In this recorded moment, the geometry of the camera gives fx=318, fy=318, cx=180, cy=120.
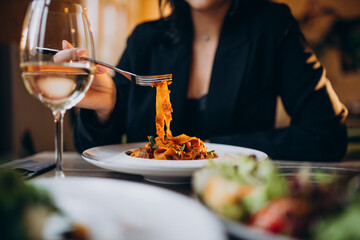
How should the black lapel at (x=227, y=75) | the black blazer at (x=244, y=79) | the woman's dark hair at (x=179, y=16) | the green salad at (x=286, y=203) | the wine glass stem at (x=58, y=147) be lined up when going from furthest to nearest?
the woman's dark hair at (x=179, y=16), the black lapel at (x=227, y=75), the black blazer at (x=244, y=79), the wine glass stem at (x=58, y=147), the green salad at (x=286, y=203)

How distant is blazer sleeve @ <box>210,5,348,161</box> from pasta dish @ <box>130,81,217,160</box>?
1.08ft

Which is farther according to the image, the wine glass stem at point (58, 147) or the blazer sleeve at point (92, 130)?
Result: the blazer sleeve at point (92, 130)

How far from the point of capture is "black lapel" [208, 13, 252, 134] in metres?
1.61

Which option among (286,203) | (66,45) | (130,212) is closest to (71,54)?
(66,45)

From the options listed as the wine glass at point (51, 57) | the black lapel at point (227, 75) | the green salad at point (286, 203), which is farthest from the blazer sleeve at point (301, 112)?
the green salad at point (286, 203)

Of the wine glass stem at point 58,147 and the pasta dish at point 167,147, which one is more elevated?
the wine glass stem at point 58,147

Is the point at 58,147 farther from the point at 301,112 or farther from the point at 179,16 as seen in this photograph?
the point at 179,16

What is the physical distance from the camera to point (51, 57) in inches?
24.5

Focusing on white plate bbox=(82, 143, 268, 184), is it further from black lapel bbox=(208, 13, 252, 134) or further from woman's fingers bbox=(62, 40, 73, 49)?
black lapel bbox=(208, 13, 252, 134)

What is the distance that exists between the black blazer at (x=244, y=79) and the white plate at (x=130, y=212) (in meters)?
1.03

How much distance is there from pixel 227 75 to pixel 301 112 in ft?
1.33

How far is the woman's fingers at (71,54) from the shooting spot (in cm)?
65

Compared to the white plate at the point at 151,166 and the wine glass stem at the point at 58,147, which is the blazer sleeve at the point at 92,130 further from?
the wine glass stem at the point at 58,147

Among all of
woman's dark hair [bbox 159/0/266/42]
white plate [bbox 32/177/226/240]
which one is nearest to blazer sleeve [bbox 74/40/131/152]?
woman's dark hair [bbox 159/0/266/42]
